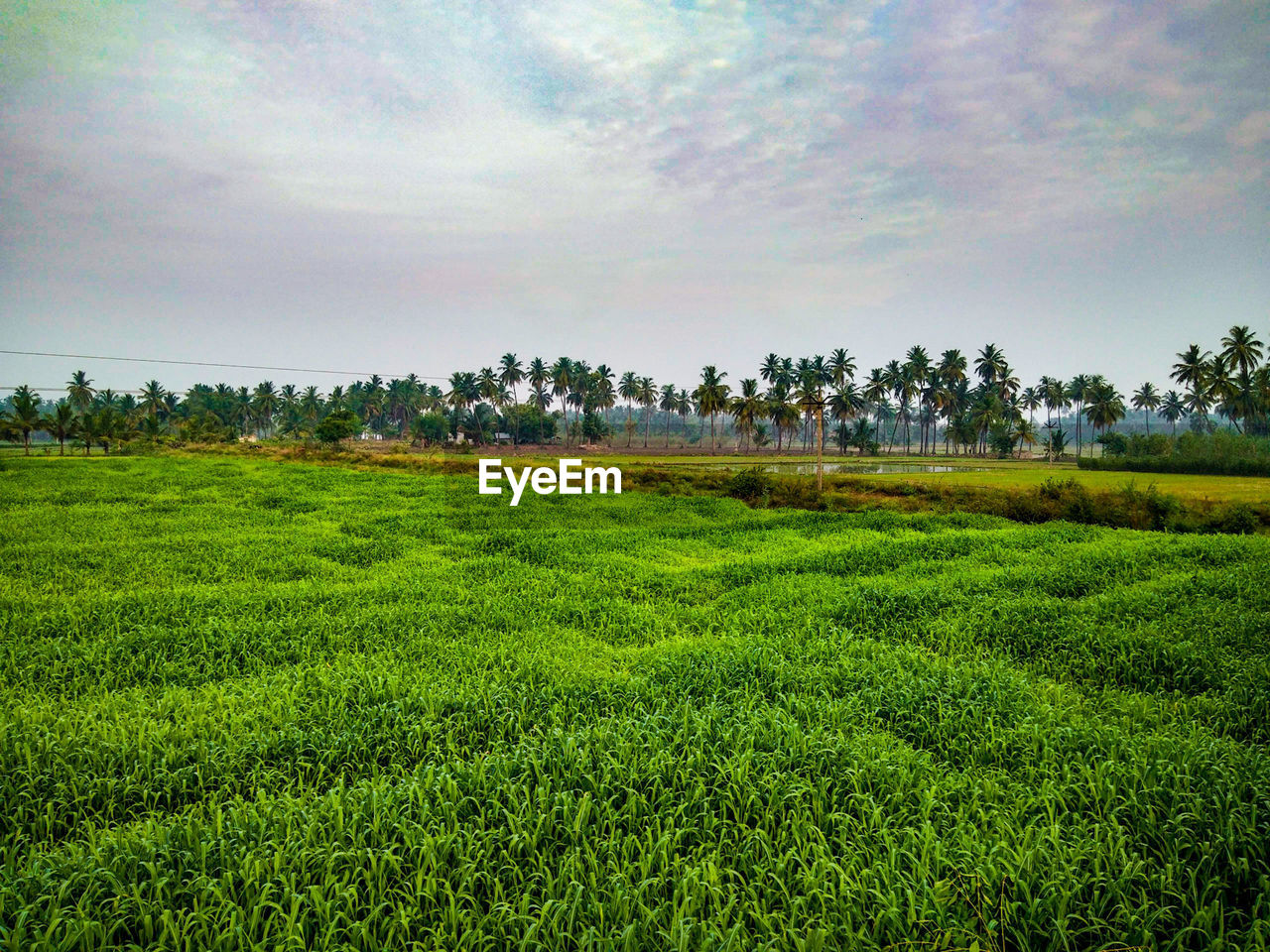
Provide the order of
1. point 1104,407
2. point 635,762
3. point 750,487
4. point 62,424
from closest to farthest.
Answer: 1. point 635,762
2. point 750,487
3. point 62,424
4. point 1104,407

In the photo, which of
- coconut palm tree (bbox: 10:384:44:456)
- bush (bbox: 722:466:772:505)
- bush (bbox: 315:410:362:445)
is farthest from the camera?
bush (bbox: 315:410:362:445)

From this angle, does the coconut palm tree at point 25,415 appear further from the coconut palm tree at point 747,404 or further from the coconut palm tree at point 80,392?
the coconut palm tree at point 747,404

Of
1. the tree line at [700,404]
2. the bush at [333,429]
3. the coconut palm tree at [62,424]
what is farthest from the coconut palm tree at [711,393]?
the coconut palm tree at [62,424]

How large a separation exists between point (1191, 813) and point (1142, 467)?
6582cm

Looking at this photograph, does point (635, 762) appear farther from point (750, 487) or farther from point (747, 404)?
point (747, 404)

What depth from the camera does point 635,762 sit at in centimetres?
469

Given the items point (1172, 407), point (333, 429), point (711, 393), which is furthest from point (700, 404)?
point (1172, 407)

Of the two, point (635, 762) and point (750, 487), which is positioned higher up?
point (750, 487)

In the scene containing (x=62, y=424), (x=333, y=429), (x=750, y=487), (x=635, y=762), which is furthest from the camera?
(x=333, y=429)

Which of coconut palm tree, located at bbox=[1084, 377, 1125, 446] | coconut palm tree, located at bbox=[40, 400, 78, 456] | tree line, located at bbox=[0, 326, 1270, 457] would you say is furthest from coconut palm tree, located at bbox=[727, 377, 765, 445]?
coconut palm tree, located at bbox=[40, 400, 78, 456]

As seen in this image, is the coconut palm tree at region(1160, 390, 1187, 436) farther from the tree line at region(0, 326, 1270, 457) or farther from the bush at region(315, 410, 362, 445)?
the bush at region(315, 410, 362, 445)

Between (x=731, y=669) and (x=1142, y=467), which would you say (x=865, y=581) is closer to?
(x=731, y=669)

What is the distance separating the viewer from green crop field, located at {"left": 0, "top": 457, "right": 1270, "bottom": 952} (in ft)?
10.6

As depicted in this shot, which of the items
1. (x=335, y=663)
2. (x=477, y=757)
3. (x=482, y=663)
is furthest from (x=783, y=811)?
(x=335, y=663)
